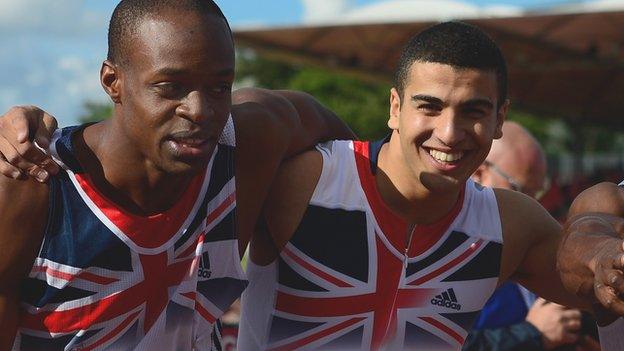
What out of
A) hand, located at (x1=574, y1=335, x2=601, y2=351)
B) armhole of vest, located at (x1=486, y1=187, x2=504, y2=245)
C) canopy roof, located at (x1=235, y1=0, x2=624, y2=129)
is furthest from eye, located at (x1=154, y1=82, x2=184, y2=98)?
canopy roof, located at (x1=235, y1=0, x2=624, y2=129)

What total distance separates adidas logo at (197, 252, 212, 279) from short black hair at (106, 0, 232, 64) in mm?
751

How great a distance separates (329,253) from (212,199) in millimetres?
571

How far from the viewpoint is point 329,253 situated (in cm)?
385

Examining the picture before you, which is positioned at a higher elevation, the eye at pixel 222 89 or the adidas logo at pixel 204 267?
the eye at pixel 222 89

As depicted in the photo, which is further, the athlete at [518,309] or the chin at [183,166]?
the athlete at [518,309]

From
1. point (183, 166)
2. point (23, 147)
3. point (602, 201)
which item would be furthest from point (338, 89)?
point (23, 147)

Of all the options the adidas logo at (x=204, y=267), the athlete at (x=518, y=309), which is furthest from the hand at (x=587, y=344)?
the adidas logo at (x=204, y=267)

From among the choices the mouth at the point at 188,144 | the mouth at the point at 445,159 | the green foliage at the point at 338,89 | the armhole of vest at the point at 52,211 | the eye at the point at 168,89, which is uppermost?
the eye at the point at 168,89

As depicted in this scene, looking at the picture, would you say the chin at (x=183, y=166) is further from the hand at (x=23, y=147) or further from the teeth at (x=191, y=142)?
the hand at (x=23, y=147)

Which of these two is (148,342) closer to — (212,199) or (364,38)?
(212,199)

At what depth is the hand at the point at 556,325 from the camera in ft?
16.5

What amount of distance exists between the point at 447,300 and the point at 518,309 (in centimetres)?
143

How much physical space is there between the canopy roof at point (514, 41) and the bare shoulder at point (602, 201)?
37.1ft

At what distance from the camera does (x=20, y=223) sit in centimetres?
309
